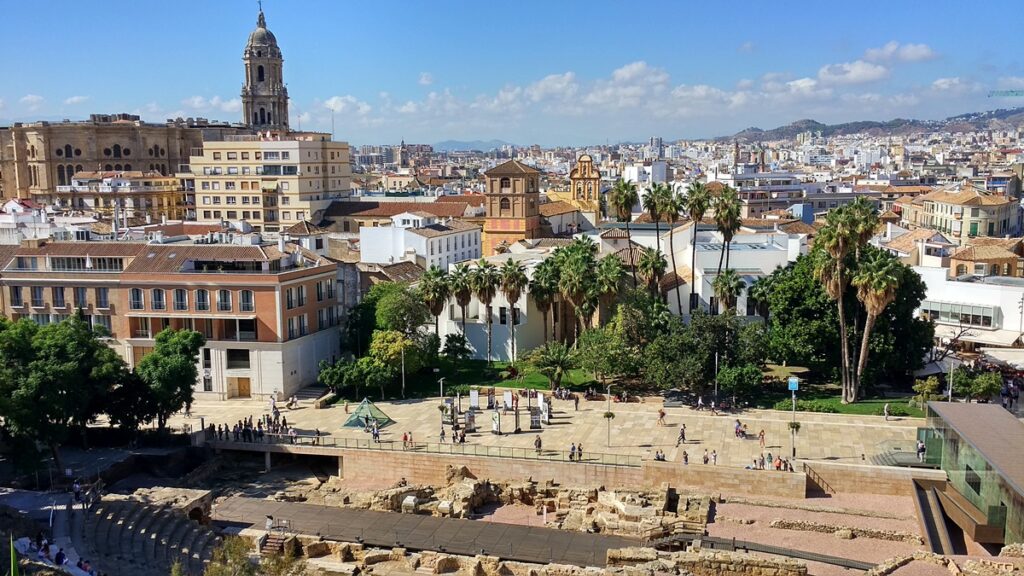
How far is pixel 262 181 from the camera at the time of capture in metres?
104

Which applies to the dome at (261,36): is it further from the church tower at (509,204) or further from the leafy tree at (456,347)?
the leafy tree at (456,347)

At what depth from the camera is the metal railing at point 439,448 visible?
135 feet

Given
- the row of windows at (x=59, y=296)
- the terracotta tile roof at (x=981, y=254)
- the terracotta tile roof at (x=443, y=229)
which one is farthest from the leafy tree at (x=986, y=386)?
the row of windows at (x=59, y=296)

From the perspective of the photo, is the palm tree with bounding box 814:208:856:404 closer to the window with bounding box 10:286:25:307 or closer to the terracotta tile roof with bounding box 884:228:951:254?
the terracotta tile roof with bounding box 884:228:951:254

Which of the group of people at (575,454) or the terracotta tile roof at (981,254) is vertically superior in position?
the terracotta tile roof at (981,254)

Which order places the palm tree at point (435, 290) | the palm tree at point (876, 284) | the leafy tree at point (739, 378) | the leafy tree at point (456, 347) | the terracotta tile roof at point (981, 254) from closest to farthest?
the palm tree at point (876, 284) < the leafy tree at point (739, 378) < the palm tree at point (435, 290) < the leafy tree at point (456, 347) < the terracotta tile roof at point (981, 254)

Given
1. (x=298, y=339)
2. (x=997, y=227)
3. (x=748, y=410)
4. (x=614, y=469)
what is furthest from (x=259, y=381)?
(x=997, y=227)

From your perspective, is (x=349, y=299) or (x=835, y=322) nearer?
(x=835, y=322)

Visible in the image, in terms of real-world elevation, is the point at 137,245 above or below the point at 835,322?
above

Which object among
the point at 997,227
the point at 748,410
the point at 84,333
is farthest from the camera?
the point at 997,227

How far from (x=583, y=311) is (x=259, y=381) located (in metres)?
19.4

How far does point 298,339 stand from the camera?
53.6 metres

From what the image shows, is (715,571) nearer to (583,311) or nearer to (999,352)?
(583,311)

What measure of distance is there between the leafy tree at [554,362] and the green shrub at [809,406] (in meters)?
11.3
